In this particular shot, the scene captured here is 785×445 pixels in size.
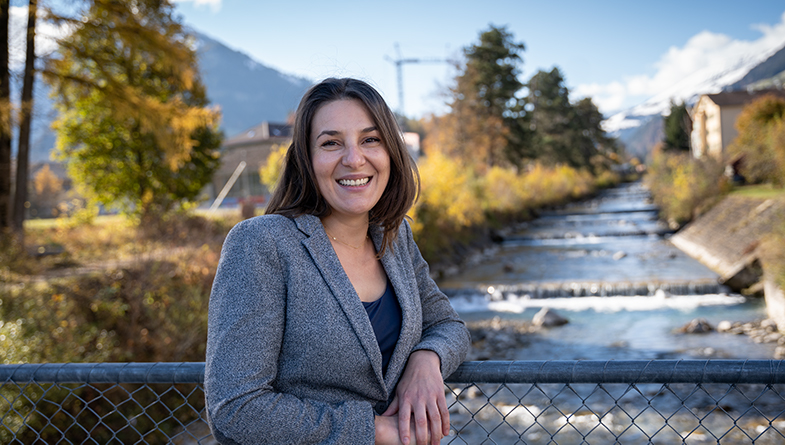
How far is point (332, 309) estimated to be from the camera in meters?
1.46

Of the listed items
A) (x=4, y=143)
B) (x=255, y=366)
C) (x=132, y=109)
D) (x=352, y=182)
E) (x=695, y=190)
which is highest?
(x=132, y=109)

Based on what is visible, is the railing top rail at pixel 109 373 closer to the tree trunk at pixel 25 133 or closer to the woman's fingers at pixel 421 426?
the woman's fingers at pixel 421 426

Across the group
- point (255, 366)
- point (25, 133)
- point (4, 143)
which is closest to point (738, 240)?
point (255, 366)

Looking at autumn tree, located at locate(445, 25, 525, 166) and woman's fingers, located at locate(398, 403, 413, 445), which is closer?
woman's fingers, located at locate(398, 403, 413, 445)

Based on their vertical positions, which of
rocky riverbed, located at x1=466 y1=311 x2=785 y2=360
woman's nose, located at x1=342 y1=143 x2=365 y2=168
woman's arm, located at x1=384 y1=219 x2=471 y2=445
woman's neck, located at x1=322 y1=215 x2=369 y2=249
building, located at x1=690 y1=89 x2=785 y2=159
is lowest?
rocky riverbed, located at x1=466 y1=311 x2=785 y2=360

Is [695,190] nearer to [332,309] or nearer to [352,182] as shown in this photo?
[352,182]

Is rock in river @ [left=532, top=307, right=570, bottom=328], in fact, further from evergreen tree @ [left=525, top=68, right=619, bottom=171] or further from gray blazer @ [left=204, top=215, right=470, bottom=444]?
evergreen tree @ [left=525, top=68, right=619, bottom=171]

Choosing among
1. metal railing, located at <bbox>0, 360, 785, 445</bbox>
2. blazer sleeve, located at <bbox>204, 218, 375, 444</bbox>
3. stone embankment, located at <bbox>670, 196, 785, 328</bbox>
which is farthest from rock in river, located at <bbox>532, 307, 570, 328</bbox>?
blazer sleeve, located at <bbox>204, 218, 375, 444</bbox>

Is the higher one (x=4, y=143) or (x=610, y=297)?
(x=4, y=143)

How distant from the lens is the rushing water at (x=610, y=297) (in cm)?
897

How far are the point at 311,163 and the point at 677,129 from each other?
70.4 metres

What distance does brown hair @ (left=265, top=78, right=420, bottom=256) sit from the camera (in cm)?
162

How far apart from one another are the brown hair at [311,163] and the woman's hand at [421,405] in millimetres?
402

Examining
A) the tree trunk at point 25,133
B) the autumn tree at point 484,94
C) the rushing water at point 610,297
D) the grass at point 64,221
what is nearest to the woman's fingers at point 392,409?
the rushing water at point 610,297
